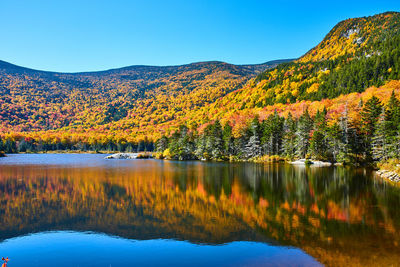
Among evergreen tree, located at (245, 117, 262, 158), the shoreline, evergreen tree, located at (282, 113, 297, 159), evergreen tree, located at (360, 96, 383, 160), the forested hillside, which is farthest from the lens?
evergreen tree, located at (245, 117, 262, 158)

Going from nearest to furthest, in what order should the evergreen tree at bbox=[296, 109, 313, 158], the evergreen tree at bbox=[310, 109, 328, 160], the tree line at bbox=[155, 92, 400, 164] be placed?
the tree line at bbox=[155, 92, 400, 164] → the evergreen tree at bbox=[310, 109, 328, 160] → the evergreen tree at bbox=[296, 109, 313, 158]

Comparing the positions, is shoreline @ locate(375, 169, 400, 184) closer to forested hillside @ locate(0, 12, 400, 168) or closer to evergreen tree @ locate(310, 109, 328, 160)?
forested hillside @ locate(0, 12, 400, 168)

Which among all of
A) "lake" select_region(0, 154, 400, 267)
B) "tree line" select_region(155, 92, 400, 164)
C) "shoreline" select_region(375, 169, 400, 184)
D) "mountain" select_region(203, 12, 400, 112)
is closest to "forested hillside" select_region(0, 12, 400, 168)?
"tree line" select_region(155, 92, 400, 164)

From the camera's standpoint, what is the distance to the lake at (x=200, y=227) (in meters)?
12.3

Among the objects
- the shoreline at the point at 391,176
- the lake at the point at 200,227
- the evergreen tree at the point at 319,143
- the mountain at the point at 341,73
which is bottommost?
the shoreline at the point at 391,176

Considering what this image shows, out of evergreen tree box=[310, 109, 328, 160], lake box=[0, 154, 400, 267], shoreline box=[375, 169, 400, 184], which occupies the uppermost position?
evergreen tree box=[310, 109, 328, 160]

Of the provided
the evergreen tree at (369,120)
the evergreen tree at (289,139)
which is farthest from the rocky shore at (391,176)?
the evergreen tree at (289,139)

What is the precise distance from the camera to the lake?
40.3ft

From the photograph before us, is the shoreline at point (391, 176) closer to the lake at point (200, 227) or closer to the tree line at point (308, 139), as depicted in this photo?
the tree line at point (308, 139)

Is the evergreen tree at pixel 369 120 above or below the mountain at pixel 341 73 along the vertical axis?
below

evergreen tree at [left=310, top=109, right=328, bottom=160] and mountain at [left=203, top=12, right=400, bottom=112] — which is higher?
mountain at [left=203, top=12, right=400, bottom=112]

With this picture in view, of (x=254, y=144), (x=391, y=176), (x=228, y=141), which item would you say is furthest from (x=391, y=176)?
(x=228, y=141)

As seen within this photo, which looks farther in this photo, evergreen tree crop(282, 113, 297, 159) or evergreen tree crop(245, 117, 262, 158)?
evergreen tree crop(245, 117, 262, 158)

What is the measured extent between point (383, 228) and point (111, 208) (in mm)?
18251
